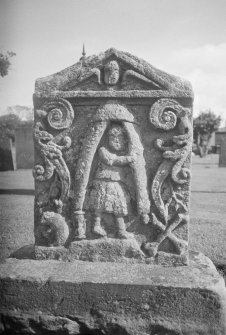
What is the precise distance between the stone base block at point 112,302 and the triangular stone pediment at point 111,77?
1.52 m

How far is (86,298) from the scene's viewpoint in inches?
111

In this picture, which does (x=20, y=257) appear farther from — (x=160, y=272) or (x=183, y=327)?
(x=183, y=327)

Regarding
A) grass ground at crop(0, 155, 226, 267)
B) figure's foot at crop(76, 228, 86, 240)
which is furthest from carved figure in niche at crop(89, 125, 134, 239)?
grass ground at crop(0, 155, 226, 267)

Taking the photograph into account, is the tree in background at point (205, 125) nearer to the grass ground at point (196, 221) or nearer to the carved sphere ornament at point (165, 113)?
the grass ground at point (196, 221)

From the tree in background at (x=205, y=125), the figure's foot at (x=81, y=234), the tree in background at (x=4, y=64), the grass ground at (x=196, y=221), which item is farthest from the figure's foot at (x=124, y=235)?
the tree in background at (x=205, y=125)

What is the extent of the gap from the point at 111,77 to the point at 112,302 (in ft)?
5.94

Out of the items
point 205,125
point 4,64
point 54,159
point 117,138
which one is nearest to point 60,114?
point 54,159

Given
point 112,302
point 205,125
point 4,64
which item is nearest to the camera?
point 112,302

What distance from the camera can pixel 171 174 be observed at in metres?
3.08

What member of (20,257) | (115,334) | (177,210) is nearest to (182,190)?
(177,210)

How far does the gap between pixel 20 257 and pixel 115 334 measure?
108 centimetres

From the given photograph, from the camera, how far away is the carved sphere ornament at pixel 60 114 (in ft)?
10.3

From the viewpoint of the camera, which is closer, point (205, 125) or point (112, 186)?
point (112, 186)

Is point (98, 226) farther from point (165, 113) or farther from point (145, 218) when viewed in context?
point (165, 113)
